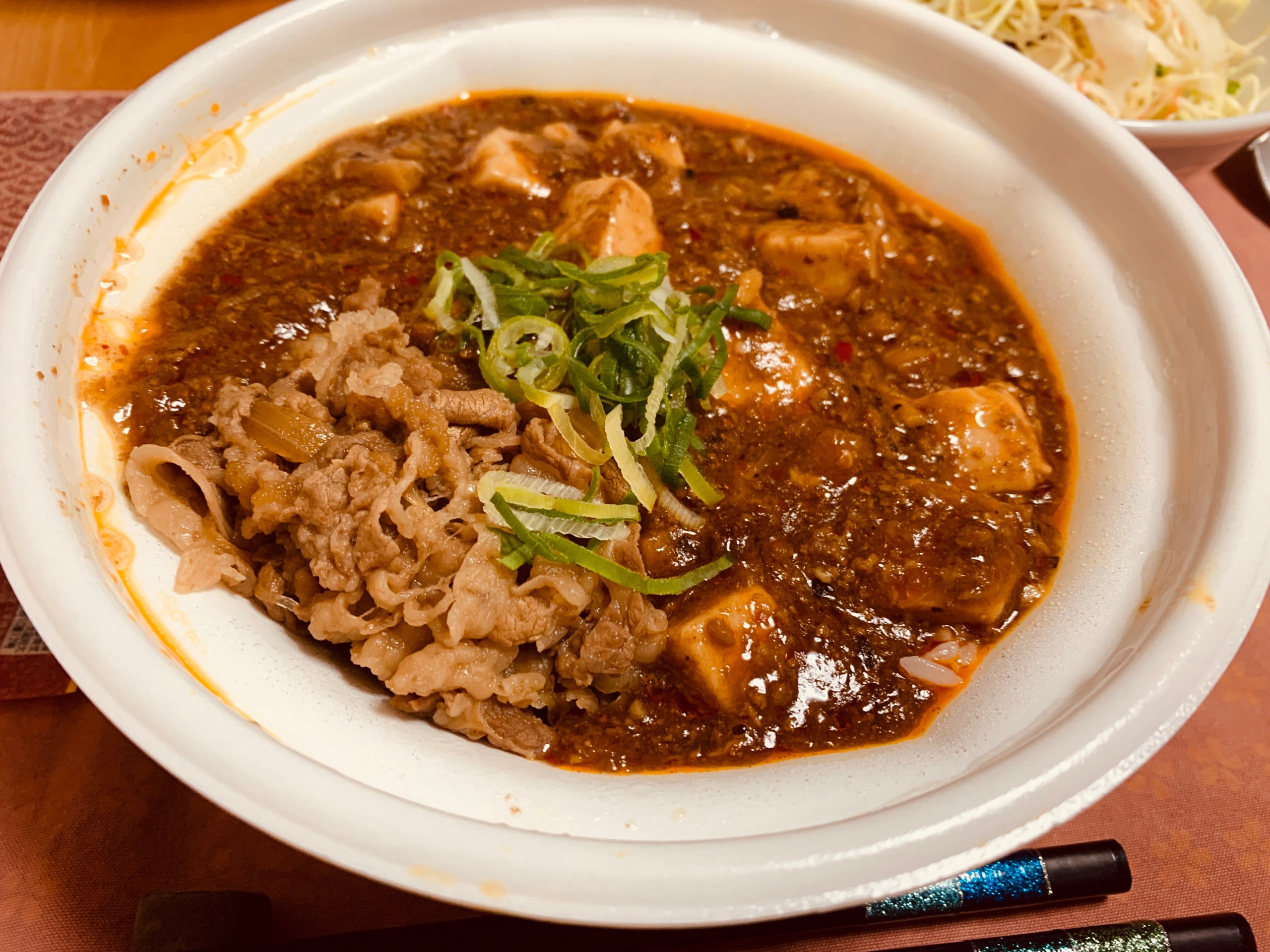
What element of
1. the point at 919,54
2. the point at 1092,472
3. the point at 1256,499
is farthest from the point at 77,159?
the point at 1256,499

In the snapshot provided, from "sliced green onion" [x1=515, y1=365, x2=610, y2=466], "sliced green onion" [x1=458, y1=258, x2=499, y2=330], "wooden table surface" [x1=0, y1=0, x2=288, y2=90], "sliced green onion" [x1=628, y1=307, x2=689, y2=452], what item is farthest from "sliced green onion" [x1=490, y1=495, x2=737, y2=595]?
"wooden table surface" [x1=0, y1=0, x2=288, y2=90]

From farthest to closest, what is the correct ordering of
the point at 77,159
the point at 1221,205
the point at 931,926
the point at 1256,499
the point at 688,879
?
the point at 1221,205
the point at 77,159
the point at 931,926
the point at 1256,499
the point at 688,879

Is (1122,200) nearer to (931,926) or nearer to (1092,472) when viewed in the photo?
(1092,472)

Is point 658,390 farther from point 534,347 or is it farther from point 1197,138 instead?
point 1197,138

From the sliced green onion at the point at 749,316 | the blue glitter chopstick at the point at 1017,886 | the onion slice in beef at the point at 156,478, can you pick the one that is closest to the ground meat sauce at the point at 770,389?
the sliced green onion at the point at 749,316

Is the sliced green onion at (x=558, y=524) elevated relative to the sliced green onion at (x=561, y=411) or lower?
lower

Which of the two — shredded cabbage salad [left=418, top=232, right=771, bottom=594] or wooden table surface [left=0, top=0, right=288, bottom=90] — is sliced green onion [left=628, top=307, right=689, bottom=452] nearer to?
shredded cabbage salad [left=418, top=232, right=771, bottom=594]

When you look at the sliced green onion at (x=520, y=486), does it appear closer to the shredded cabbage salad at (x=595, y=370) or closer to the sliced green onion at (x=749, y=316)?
the shredded cabbage salad at (x=595, y=370)
